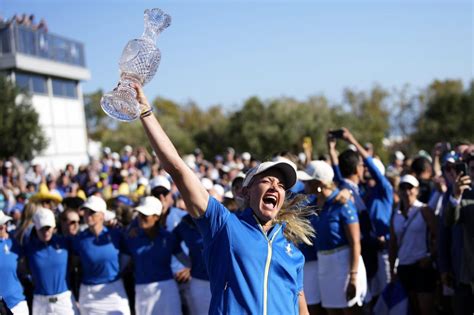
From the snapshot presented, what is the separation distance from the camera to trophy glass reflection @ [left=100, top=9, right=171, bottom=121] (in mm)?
2740

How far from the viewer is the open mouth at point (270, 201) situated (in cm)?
317

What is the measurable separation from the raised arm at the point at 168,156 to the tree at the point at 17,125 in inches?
1025

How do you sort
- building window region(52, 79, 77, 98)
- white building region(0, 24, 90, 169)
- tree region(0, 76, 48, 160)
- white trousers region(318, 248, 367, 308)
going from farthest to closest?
1. building window region(52, 79, 77, 98)
2. white building region(0, 24, 90, 169)
3. tree region(0, 76, 48, 160)
4. white trousers region(318, 248, 367, 308)

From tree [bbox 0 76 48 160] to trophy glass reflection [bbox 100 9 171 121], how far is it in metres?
25.9

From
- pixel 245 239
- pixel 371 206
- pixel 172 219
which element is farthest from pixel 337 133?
pixel 245 239

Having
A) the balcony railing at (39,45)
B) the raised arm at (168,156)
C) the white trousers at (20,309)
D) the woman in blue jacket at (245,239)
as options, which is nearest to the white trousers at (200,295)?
the white trousers at (20,309)

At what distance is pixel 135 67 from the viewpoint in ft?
9.25

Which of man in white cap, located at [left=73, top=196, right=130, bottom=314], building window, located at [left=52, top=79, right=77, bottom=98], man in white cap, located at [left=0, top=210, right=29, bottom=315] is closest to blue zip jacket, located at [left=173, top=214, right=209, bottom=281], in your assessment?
man in white cap, located at [left=73, top=196, right=130, bottom=314]

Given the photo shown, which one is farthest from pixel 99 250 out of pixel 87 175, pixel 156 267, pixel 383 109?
pixel 383 109

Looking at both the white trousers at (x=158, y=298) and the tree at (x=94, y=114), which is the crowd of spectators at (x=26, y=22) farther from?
the tree at (x=94, y=114)

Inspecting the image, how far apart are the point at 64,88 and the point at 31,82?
3.28 meters

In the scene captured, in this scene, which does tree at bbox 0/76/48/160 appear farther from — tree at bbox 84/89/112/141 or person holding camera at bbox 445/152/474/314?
tree at bbox 84/89/112/141

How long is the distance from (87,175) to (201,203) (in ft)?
44.5

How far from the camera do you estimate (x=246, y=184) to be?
328 centimetres
